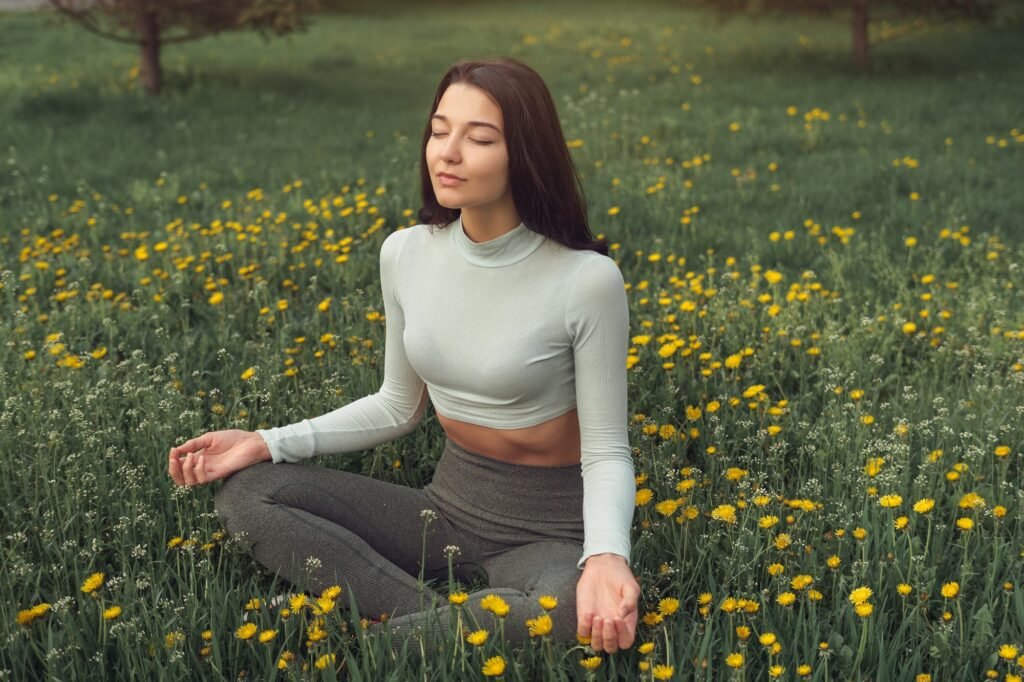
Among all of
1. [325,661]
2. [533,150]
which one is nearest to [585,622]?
[325,661]

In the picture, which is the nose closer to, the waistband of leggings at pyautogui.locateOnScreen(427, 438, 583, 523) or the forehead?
the forehead

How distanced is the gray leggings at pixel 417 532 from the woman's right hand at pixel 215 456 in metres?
0.03

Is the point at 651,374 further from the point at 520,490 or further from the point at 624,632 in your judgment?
the point at 624,632

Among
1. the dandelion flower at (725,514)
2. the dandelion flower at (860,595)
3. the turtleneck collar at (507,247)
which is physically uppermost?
the turtleneck collar at (507,247)

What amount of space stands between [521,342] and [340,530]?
598mm

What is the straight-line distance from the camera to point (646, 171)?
6.44 meters

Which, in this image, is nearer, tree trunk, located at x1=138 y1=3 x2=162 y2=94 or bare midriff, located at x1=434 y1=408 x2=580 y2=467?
bare midriff, located at x1=434 y1=408 x2=580 y2=467

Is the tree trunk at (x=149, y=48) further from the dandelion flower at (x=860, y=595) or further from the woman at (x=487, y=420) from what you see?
→ the dandelion flower at (x=860, y=595)

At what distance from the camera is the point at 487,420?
244 cm

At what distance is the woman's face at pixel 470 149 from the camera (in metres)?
2.21

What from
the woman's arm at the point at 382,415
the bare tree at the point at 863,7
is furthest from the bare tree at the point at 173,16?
the woman's arm at the point at 382,415

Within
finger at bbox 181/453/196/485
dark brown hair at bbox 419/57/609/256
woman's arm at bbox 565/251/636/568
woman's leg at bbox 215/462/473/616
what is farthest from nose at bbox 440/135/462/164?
finger at bbox 181/453/196/485

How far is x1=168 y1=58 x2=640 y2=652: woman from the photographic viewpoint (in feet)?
7.24

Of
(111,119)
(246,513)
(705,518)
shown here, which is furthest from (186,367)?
(111,119)
